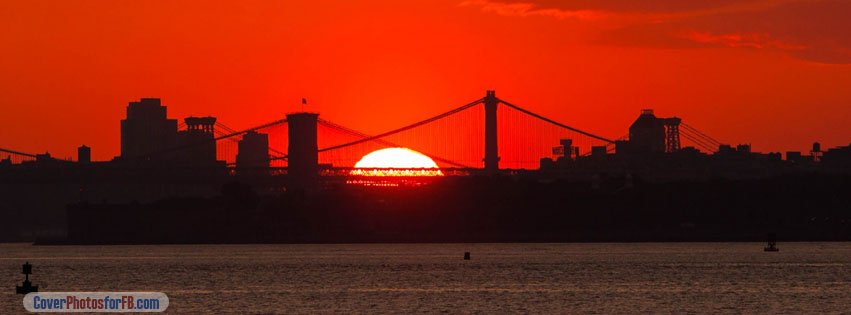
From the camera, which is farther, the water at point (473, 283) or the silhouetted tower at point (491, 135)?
the silhouetted tower at point (491, 135)

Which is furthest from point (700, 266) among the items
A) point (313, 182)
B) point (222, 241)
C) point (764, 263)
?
point (222, 241)

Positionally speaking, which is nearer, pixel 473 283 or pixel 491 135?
pixel 473 283

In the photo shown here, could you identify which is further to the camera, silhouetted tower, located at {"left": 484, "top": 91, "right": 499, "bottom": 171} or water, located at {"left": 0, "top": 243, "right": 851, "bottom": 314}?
silhouetted tower, located at {"left": 484, "top": 91, "right": 499, "bottom": 171}
